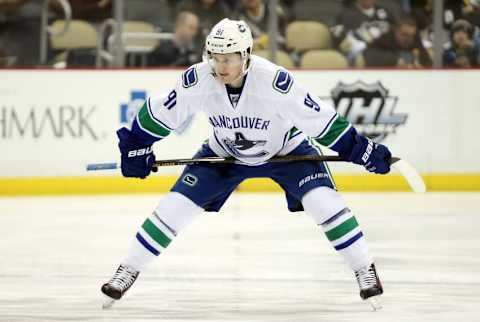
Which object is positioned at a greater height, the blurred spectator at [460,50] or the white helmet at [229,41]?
the white helmet at [229,41]

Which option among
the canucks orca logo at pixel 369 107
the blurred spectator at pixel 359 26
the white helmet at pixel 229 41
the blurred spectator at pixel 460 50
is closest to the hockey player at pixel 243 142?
the white helmet at pixel 229 41

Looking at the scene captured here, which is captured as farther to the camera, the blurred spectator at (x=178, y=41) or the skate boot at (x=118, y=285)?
the blurred spectator at (x=178, y=41)

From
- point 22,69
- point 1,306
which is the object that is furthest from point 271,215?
point 1,306

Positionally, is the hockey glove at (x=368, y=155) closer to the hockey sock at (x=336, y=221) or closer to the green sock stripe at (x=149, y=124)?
the hockey sock at (x=336, y=221)

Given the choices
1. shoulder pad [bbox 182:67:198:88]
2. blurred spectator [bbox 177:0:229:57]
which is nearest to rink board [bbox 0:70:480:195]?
blurred spectator [bbox 177:0:229:57]

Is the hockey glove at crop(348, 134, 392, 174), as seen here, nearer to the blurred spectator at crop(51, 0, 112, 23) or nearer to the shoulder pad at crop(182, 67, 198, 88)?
the shoulder pad at crop(182, 67, 198, 88)

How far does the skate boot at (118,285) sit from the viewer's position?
472 cm

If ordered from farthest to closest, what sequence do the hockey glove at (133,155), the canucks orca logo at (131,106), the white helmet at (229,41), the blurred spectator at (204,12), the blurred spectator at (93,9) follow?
the blurred spectator at (204,12) → the blurred spectator at (93,9) → the canucks orca logo at (131,106) → the hockey glove at (133,155) → the white helmet at (229,41)

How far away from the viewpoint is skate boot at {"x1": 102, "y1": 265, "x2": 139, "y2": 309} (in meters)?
4.72

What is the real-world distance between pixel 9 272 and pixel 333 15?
5122 millimetres

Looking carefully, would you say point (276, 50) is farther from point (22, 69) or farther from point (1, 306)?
point (1, 306)

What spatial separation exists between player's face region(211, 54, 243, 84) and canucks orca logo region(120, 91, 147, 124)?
5408mm

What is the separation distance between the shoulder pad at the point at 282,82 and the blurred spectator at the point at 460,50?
5831 mm

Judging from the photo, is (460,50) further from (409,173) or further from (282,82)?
(282,82)
